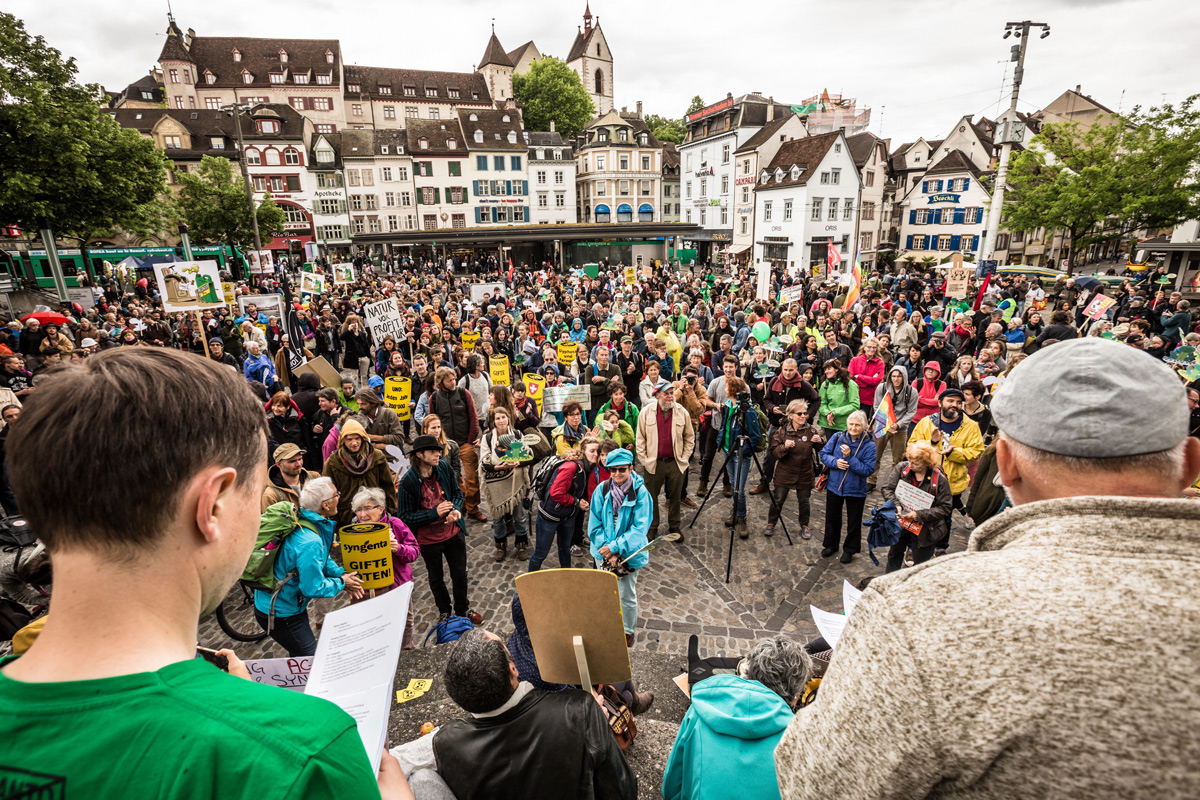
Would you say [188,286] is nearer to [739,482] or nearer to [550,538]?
[550,538]

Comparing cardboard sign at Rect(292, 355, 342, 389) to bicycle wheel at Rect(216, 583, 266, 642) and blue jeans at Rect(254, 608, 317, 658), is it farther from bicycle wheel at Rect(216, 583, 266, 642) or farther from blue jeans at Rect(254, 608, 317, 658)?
blue jeans at Rect(254, 608, 317, 658)

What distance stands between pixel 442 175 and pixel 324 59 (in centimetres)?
2658

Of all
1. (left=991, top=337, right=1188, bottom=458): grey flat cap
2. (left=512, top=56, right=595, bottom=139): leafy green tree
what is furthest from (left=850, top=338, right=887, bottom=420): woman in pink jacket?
(left=512, top=56, right=595, bottom=139): leafy green tree

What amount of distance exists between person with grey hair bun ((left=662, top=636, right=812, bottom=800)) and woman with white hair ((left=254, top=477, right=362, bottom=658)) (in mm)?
2873

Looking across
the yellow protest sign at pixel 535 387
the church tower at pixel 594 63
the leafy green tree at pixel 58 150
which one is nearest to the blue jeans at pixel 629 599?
the yellow protest sign at pixel 535 387

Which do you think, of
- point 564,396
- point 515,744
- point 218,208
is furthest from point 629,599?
point 218,208

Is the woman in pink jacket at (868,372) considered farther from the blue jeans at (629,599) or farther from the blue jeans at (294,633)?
the blue jeans at (294,633)

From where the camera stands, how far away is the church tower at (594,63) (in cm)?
7494

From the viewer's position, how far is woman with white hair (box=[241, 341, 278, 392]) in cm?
896

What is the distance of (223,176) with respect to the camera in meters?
36.5

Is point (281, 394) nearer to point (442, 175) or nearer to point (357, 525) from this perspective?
point (357, 525)

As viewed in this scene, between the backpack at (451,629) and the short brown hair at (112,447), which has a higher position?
the short brown hair at (112,447)

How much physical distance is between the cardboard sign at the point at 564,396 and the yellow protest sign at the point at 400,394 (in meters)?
2.48

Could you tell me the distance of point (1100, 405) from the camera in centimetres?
100
